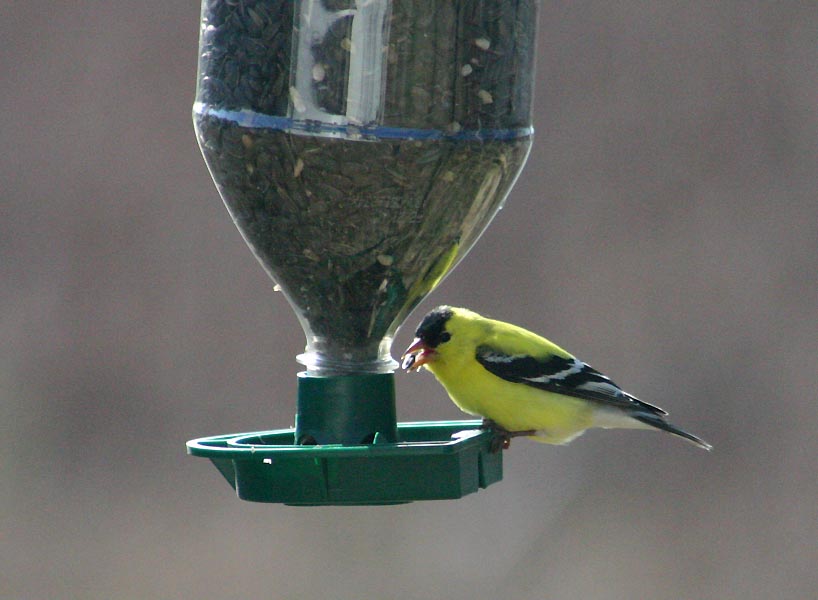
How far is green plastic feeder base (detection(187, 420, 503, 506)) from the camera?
9.94 ft

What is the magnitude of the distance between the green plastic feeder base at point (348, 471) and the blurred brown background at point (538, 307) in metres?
4.73

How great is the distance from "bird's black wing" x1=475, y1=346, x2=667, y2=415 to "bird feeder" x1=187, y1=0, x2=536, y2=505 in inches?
27.8

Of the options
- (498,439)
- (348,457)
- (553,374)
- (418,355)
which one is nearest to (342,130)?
(348,457)

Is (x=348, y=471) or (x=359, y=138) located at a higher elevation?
(x=359, y=138)

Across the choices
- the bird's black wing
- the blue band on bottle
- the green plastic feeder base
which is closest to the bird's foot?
the green plastic feeder base

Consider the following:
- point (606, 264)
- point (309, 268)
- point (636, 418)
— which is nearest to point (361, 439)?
point (309, 268)

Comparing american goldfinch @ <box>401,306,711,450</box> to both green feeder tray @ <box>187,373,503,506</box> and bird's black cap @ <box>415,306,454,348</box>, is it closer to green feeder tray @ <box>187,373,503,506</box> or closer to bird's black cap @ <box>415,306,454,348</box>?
bird's black cap @ <box>415,306,454,348</box>

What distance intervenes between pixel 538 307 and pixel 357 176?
573cm

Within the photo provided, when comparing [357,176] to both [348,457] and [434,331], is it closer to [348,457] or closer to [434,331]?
[348,457]

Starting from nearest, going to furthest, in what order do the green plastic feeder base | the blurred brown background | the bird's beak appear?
the green plastic feeder base < the bird's beak < the blurred brown background

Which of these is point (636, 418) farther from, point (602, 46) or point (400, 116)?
point (602, 46)

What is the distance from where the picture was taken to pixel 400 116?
3174mm

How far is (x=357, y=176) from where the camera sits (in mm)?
3217

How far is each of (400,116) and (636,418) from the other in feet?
5.81
